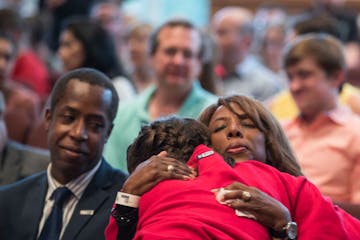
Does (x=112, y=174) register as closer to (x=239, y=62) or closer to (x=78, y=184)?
(x=78, y=184)

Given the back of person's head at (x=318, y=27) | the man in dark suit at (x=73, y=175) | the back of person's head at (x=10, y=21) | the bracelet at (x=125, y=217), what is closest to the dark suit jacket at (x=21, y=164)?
the man in dark suit at (x=73, y=175)

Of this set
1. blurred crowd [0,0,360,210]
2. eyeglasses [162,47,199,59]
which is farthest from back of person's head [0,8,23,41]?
eyeglasses [162,47,199,59]

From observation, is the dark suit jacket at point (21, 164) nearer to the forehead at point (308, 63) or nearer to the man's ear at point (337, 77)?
the forehead at point (308, 63)

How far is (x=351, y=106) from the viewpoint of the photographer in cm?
451

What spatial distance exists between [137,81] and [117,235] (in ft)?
10.9

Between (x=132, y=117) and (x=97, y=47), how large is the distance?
110cm

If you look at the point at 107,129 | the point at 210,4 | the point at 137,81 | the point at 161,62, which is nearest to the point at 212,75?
the point at 161,62

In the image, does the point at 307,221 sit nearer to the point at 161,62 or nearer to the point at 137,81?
the point at 161,62

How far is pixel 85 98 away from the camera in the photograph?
9.92 ft

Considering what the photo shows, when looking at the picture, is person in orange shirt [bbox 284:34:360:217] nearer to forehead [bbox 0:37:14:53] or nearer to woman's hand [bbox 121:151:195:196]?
woman's hand [bbox 121:151:195:196]

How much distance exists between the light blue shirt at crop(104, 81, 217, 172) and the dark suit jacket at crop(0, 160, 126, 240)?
79 cm

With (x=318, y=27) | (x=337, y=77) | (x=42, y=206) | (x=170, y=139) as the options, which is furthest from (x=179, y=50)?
(x=170, y=139)

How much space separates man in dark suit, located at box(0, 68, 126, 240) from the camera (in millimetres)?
2969

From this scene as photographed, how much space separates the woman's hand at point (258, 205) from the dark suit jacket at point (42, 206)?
63cm
